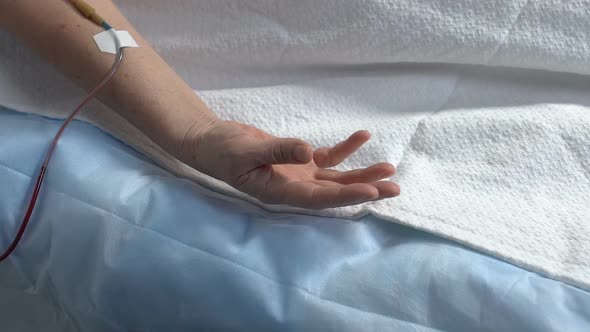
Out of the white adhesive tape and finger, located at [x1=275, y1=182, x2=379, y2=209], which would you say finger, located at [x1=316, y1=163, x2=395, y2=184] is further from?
the white adhesive tape

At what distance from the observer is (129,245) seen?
65cm

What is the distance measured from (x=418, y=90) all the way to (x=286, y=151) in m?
0.29

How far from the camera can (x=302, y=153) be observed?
57 cm

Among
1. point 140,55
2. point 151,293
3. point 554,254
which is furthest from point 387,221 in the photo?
point 140,55

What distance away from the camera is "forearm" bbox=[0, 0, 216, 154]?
2.37 feet

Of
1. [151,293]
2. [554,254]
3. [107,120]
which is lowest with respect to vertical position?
[151,293]

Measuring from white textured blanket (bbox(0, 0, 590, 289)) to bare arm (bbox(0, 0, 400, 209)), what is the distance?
4cm

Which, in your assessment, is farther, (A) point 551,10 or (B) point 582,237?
(A) point 551,10

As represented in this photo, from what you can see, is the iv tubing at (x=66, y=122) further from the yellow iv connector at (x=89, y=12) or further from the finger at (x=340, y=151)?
the finger at (x=340, y=151)

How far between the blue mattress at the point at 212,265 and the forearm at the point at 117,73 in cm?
6

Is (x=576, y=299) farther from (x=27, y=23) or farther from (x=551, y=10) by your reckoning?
(x=27, y=23)

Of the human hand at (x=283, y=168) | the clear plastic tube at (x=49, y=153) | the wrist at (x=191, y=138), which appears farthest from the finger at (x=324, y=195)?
the clear plastic tube at (x=49, y=153)

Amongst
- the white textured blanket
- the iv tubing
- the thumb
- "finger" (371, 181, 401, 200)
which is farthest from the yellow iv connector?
"finger" (371, 181, 401, 200)

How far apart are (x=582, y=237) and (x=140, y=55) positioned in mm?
615
